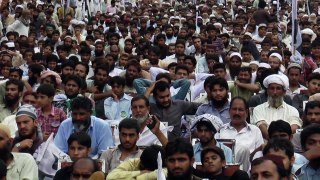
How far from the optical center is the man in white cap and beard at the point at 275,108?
970 centimetres

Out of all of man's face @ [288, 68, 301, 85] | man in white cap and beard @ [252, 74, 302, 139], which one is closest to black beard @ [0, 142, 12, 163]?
man in white cap and beard @ [252, 74, 302, 139]

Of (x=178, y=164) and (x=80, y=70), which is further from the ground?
(x=80, y=70)

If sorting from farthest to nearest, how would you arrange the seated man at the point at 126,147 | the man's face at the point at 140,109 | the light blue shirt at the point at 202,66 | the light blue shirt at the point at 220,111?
the light blue shirt at the point at 202,66, the light blue shirt at the point at 220,111, the man's face at the point at 140,109, the seated man at the point at 126,147

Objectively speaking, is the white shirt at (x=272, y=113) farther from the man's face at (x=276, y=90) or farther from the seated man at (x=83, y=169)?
the seated man at (x=83, y=169)

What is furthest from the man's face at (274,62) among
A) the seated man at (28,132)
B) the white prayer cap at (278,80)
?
the seated man at (28,132)

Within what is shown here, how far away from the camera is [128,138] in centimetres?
798

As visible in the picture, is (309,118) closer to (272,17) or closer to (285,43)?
(285,43)

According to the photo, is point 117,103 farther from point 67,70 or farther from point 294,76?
point 294,76

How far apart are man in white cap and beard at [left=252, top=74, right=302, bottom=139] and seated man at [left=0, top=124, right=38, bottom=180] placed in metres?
2.94

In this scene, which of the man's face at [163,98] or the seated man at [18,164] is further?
the man's face at [163,98]

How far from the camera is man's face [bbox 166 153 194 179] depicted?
689 cm

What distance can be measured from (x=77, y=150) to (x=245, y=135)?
76.1 inches

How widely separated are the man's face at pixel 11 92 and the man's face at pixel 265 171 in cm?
495

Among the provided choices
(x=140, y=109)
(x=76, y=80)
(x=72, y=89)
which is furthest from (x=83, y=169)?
(x=76, y=80)
